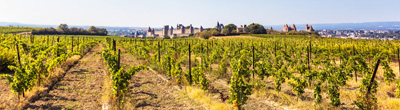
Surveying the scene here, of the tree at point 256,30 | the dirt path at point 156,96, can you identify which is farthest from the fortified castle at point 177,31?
the dirt path at point 156,96

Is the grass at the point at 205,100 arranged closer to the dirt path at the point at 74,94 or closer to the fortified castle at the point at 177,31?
the dirt path at the point at 74,94

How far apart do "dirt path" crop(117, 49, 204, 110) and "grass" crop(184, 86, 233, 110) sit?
24 cm

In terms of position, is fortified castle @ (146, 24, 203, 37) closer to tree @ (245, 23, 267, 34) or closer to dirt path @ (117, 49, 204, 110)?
tree @ (245, 23, 267, 34)

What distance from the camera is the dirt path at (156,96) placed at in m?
6.31

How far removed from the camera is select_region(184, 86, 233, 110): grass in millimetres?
6051

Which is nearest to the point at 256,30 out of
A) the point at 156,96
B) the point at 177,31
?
the point at 177,31

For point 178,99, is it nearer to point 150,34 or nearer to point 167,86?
point 167,86

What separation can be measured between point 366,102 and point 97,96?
7.85 m

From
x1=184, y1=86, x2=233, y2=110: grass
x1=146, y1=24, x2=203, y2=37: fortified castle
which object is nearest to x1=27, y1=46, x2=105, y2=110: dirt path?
x1=184, y1=86, x2=233, y2=110: grass

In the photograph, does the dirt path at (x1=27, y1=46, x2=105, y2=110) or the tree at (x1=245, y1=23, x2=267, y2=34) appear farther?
the tree at (x1=245, y1=23, x2=267, y2=34)

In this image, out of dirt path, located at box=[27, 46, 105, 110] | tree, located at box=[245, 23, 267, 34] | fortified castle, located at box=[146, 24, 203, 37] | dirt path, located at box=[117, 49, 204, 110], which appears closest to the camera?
dirt path, located at box=[27, 46, 105, 110]

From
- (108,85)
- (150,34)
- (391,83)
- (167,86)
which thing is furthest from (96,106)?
(150,34)

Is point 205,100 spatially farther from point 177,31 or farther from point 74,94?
point 177,31

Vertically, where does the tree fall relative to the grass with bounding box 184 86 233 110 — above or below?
above
